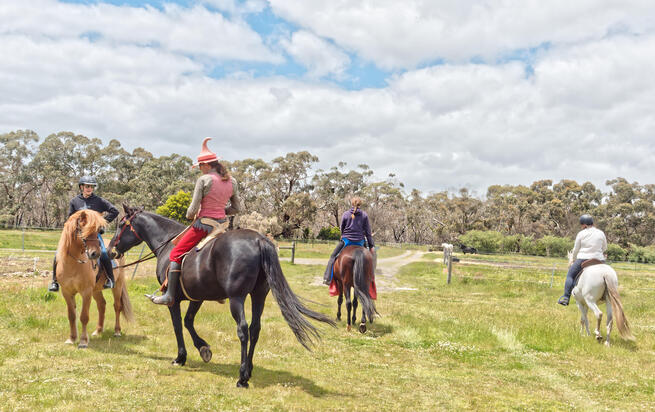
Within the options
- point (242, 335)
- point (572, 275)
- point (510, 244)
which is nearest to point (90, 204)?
point (242, 335)

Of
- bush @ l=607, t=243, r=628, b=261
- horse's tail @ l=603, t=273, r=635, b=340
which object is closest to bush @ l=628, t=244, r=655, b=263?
bush @ l=607, t=243, r=628, b=261

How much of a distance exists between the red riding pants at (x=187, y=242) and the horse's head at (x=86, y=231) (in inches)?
51.8

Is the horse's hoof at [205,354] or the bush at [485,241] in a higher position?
the bush at [485,241]

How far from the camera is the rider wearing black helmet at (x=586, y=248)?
9.91m

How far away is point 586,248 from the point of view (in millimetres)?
10086

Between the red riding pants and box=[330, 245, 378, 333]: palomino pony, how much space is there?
4.06 m

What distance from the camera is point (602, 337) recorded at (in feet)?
31.8

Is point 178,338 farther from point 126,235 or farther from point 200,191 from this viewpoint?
point 200,191

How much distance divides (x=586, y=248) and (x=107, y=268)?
966 cm

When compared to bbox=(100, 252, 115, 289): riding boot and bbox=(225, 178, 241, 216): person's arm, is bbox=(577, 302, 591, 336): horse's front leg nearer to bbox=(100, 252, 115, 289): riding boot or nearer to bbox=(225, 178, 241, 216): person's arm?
bbox=(225, 178, 241, 216): person's arm

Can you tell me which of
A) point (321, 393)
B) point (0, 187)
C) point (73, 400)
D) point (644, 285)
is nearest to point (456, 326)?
point (321, 393)

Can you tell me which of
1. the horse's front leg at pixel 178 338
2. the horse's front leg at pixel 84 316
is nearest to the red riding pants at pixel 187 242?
the horse's front leg at pixel 178 338

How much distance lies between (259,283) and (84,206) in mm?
3862

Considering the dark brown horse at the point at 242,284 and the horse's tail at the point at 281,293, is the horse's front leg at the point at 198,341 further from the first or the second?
the horse's tail at the point at 281,293
